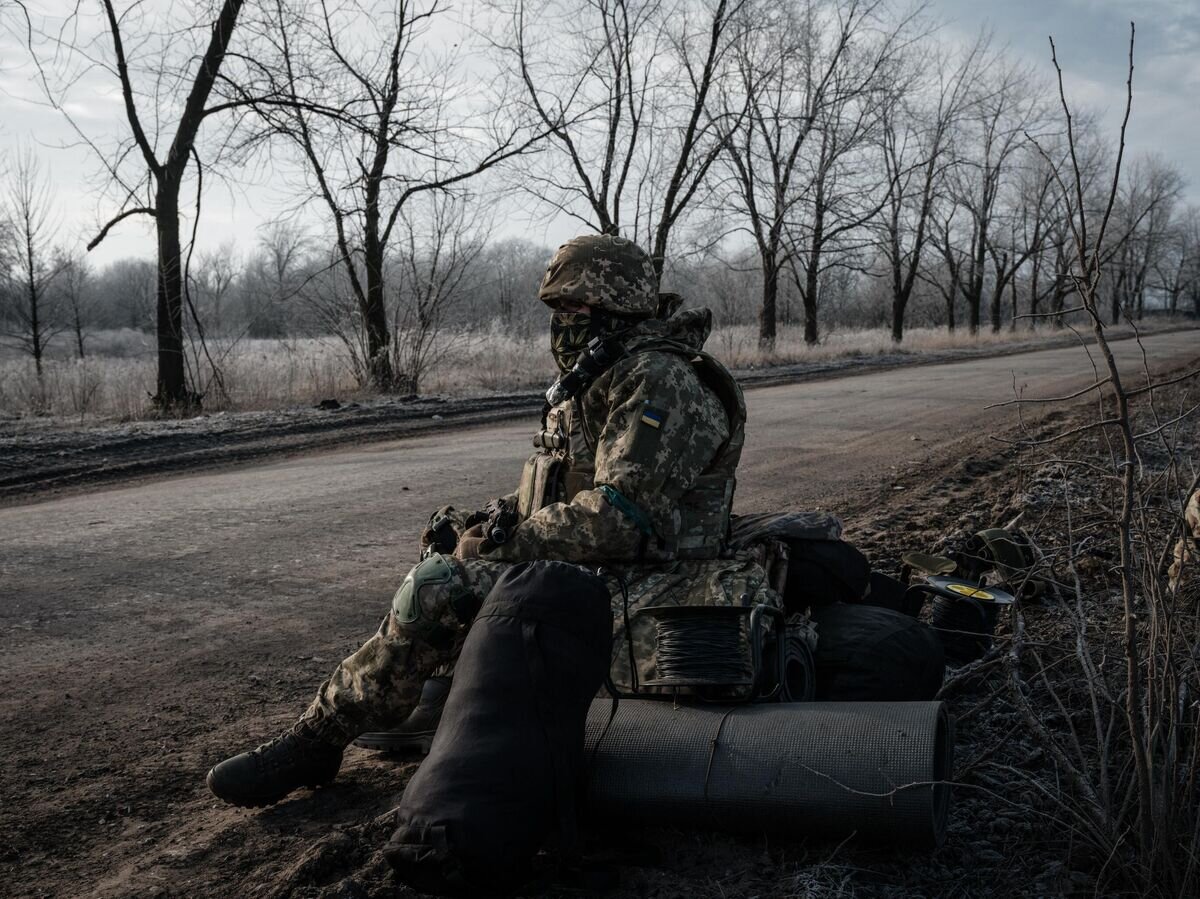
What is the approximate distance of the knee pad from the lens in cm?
269

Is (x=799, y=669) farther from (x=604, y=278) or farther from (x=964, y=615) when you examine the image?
(x=604, y=278)

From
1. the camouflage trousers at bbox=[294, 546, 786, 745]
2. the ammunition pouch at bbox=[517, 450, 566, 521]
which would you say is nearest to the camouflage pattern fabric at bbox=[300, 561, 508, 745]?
the camouflage trousers at bbox=[294, 546, 786, 745]

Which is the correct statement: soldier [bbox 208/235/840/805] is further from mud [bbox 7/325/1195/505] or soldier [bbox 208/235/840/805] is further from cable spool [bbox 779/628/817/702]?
mud [bbox 7/325/1195/505]

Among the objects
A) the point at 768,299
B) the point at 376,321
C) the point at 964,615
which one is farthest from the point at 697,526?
the point at 768,299

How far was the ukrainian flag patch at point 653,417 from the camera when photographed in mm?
2859

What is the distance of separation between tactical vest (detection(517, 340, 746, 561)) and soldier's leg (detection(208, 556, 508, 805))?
0.44 m

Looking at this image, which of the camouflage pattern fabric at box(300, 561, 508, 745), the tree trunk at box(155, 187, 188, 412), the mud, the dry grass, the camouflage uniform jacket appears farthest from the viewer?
the dry grass

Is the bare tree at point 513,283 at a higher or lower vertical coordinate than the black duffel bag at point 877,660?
higher

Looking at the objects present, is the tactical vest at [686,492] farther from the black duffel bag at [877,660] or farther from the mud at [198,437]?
the mud at [198,437]

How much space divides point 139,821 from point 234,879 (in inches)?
20.8

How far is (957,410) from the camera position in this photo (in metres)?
11.7

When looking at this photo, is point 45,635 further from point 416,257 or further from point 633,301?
point 416,257

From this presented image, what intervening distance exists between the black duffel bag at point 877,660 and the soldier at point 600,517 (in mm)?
258

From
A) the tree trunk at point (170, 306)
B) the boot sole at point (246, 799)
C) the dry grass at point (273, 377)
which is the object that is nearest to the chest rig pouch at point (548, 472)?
the boot sole at point (246, 799)
